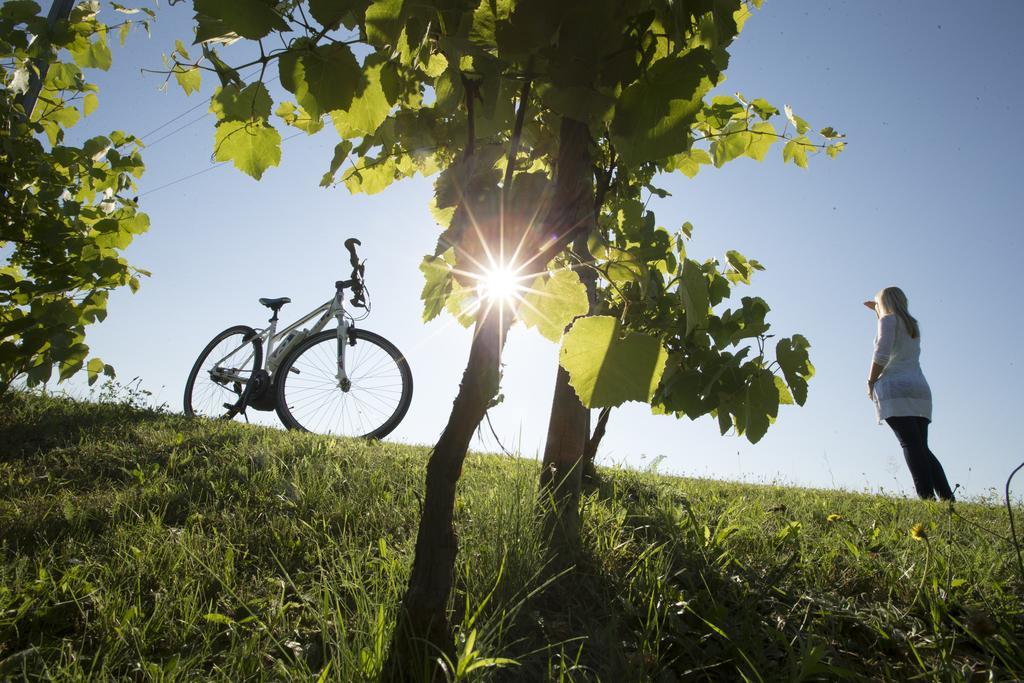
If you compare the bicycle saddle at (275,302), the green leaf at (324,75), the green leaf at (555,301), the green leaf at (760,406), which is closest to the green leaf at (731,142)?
the green leaf at (760,406)

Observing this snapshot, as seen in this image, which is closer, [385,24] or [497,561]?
[385,24]

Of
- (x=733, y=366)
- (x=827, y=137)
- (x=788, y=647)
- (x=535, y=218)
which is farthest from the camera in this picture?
(x=733, y=366)

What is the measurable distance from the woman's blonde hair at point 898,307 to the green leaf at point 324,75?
558cm

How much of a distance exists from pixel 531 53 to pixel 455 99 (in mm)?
195

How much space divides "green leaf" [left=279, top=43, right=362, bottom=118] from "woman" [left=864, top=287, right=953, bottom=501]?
5148mm

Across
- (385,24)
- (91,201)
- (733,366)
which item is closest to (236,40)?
(385,24)

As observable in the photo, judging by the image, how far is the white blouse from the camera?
470 centimetres

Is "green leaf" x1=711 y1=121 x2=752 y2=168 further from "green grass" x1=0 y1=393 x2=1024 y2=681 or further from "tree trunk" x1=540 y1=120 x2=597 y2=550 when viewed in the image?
"green grass" x1=0 y1=393 x2=1024 y2=681

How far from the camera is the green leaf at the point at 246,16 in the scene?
69 centimetres

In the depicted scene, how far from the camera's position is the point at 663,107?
0.75 metres

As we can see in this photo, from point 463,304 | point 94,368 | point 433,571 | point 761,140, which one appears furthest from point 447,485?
point 94,368

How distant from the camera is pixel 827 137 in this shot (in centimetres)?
163

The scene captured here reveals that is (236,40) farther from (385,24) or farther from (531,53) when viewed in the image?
(531,53)

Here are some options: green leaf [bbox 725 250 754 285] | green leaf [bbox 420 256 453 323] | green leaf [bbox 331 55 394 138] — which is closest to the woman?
green leaf [bbox 725 250 754 285]
